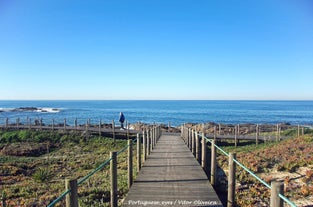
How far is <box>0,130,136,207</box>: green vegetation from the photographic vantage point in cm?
910

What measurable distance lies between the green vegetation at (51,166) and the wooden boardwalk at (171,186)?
144cm

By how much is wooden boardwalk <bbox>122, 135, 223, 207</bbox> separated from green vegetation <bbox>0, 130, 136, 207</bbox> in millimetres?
1443

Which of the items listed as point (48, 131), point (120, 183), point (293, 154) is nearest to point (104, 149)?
point (48, 131)

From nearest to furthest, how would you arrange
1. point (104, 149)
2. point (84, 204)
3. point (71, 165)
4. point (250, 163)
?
1. point (84, 204)
2. point (250, 163)
3. point (71, 165)
4. point (104, 149)

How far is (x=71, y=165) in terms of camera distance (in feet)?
54.5

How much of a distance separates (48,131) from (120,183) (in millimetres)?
21422

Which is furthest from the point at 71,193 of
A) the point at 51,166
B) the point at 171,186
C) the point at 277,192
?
the point at 51,166

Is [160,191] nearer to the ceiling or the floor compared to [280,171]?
nearer to the ceiling

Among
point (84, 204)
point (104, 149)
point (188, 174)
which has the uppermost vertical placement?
point (188, 174)

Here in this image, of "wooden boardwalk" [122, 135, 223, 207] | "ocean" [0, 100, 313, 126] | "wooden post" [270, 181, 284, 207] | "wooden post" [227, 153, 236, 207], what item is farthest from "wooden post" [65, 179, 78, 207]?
"ocean" [0, 100, 313, 126]

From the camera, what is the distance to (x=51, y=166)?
54.5 ft

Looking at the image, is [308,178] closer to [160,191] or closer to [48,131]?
[160,191]

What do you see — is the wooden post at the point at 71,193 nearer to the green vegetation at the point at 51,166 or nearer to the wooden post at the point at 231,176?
the wooden post at the point at 231,176

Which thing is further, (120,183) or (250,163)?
(250,163)
